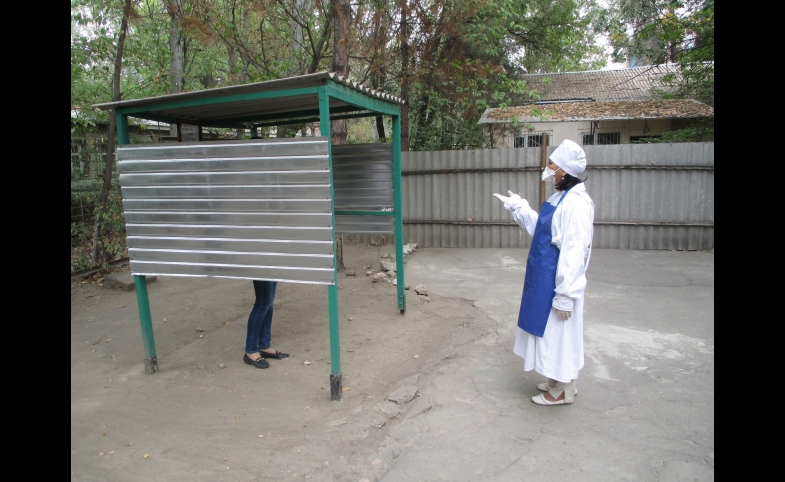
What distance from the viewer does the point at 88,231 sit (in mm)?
8094

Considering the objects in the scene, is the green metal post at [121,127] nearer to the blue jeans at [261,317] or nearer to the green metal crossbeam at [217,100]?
the green metal crossbeam at [217,100]

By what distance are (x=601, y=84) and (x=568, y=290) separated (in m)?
18.3

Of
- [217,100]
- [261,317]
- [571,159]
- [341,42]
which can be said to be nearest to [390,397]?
[261,317]

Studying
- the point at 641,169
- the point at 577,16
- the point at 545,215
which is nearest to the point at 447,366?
the point at 545,215

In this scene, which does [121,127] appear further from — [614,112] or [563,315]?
[614,112]

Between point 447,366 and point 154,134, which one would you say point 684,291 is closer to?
point 447,366

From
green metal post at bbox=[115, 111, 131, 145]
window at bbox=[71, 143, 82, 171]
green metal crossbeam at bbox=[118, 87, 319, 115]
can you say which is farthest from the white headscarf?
window at bbox=[71, 143, 82, 171]

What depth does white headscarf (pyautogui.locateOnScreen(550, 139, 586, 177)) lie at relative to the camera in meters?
3.44

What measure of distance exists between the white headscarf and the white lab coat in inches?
4.8

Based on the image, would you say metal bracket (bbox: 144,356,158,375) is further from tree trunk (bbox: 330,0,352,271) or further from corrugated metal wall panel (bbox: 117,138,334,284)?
tree trunk (bbox: 330,0,352,271)

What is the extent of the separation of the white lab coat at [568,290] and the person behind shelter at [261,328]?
89.6 inches

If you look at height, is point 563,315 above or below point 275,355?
above

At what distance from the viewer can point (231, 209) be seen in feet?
13.0

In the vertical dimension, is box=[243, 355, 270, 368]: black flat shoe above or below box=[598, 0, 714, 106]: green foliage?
below
